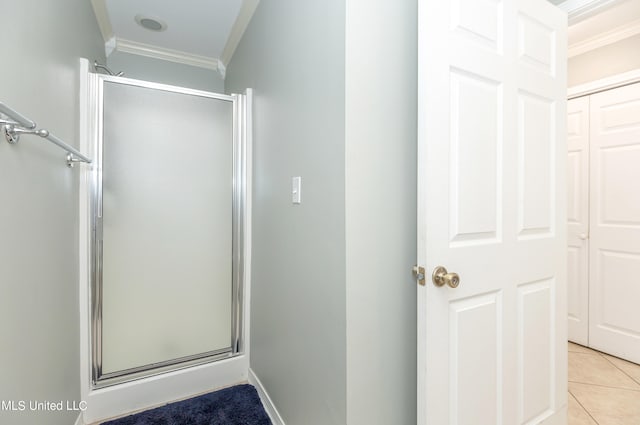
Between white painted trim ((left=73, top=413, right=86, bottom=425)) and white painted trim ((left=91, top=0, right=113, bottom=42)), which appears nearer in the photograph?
white painted trim ((left=73, top=413, right=86, bottom=425))

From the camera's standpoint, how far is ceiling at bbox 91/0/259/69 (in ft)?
6.93

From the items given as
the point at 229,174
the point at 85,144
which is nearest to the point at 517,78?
the point at 229,174

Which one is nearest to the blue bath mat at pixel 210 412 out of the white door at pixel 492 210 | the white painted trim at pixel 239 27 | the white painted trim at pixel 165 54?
the white door at pixel 492 210

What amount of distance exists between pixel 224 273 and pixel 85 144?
1094mm

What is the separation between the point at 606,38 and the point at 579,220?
1.46 m

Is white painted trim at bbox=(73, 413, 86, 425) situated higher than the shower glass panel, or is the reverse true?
the shower glass panel

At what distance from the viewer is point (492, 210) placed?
3.88ft

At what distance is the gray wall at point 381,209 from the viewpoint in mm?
1070

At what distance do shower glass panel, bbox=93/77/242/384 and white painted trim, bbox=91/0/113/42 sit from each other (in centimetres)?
73

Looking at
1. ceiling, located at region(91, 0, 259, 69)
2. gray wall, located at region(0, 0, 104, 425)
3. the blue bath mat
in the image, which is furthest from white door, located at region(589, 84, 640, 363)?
gray wall, located at region(0, 0, 104, 425)

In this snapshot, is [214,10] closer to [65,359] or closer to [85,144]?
[85,144]

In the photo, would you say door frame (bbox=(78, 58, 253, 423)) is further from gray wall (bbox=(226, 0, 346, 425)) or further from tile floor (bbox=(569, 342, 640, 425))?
tile floor (bbox=(569, 342, 640, 425))

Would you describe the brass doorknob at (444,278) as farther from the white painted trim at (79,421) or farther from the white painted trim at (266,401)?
the white painted trim at (79,421)

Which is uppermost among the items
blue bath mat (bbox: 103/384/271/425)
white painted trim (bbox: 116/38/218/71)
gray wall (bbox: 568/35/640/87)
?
white painted trim (bbox: 116/38/218/71)
